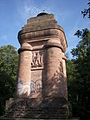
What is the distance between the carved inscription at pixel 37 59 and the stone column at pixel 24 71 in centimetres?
25

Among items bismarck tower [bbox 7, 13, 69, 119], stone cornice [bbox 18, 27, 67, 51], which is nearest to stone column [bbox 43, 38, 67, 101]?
bismarck tower [bbox 7, 13, 69, 119]

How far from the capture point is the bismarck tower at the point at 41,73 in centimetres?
799

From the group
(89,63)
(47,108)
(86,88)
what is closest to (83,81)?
(86,88)

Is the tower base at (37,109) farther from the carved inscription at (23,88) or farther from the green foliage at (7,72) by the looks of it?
the green foliage at (7,72)

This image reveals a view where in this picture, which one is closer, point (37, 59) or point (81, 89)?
point (37, 59)

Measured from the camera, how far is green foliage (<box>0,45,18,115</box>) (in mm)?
21978

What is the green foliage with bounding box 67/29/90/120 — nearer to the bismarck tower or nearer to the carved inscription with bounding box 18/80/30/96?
the bismarck tower

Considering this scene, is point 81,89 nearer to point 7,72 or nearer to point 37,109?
point 7,72

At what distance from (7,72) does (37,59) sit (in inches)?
681

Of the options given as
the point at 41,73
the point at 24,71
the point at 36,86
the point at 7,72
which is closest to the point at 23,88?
the point at 36,86

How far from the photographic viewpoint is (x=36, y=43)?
10.5 m

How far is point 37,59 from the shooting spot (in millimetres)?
9828

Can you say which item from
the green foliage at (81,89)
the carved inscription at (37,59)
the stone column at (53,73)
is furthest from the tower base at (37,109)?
the green foliage at (81,89)

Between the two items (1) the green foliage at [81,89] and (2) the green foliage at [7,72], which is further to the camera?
(2) the green foliage at [7,72]
